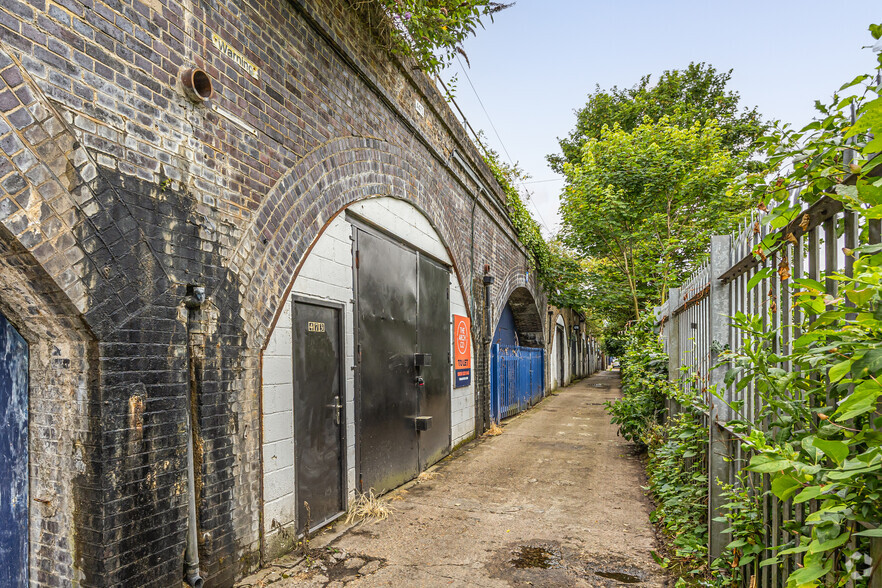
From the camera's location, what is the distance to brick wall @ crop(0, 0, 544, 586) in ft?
8.16

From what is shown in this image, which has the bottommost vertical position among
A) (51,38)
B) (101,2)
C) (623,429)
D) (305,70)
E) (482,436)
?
(482,436)

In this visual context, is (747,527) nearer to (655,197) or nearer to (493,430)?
(493,430)

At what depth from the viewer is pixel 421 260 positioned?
23.2 feet

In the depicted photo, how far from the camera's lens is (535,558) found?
388 centimetres

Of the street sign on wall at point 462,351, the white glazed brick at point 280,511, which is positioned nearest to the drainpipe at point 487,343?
the street sign on wall at point 462,351

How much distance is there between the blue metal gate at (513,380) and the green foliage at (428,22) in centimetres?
664

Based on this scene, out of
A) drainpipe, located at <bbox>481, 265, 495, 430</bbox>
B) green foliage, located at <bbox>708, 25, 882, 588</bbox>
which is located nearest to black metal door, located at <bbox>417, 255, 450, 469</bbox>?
drainpipe, located at <bbox>481, 265, 495, 430</bbox>

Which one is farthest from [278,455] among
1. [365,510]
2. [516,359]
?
[516,359]

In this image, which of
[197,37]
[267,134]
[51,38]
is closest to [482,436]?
[267,134]

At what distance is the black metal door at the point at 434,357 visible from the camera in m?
6.93

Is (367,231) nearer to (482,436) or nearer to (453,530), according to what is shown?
(453,530)

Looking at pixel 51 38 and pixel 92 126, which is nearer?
pixel 51 38

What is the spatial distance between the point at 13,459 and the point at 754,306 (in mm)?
3913

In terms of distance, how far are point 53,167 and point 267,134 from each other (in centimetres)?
177
